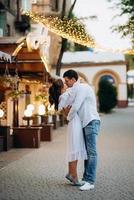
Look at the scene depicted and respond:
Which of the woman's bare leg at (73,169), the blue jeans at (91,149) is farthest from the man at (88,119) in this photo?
the woman's bare leg at (73,169)

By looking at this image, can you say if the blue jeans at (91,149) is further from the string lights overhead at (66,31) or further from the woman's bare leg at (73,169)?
the string lights overhead at (66,31)

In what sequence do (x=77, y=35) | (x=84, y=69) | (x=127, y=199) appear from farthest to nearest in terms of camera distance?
(x=84, y=69) < (x=77, y=35) < (x=127, y=199)

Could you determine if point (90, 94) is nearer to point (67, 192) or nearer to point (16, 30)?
point (67, 192)

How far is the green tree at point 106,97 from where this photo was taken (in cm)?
4278

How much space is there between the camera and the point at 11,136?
51.2 feet

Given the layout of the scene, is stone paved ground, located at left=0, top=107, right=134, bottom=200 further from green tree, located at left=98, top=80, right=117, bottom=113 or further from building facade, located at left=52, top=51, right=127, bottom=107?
building facade, located at left=52, top=51, right=127, bottom=107

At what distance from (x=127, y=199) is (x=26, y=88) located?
14375mm

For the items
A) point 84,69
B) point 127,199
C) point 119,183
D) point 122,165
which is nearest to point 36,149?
point 122,165

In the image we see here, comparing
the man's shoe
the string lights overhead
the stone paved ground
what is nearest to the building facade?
the string lights overhead

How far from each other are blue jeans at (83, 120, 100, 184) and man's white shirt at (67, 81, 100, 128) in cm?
11

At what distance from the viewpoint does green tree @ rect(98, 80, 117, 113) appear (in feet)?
140

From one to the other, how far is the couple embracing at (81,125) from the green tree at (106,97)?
1313 inches

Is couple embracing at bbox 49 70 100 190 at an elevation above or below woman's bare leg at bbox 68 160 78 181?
above

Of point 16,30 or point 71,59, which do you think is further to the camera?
point 71,59
